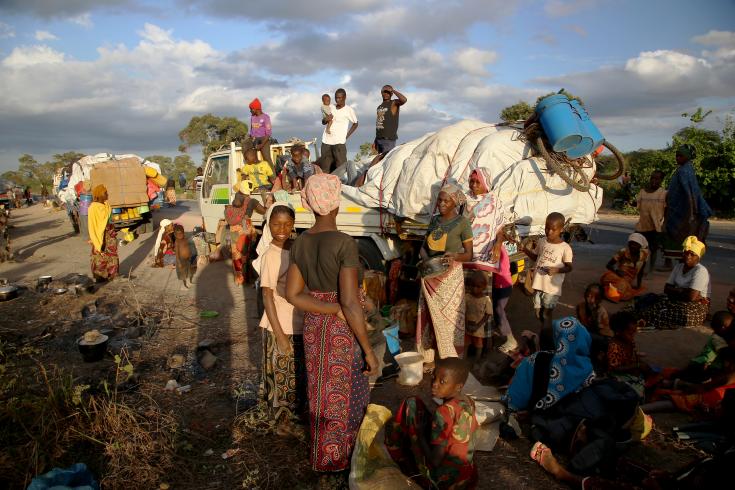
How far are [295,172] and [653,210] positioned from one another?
571 centimetres

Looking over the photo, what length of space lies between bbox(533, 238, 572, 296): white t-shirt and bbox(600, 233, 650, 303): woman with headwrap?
193 cm

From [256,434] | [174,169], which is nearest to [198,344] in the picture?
[256,434]

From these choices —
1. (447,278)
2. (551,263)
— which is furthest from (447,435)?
(551,263)

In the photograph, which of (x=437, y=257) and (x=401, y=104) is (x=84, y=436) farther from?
(x=401, y=104)

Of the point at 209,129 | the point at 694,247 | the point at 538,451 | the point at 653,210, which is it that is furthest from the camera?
the point at 209,129

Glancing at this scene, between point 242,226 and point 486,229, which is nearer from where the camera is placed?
point 486,229

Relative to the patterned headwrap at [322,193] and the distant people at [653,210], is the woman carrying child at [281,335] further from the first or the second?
the distant people at [653,210]

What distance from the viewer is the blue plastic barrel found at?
183 inches

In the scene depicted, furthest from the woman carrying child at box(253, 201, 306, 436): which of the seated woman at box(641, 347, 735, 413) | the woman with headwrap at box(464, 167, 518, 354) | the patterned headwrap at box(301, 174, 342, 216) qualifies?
the seated woman at box(641, 347, 735, 413)

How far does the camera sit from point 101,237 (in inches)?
306

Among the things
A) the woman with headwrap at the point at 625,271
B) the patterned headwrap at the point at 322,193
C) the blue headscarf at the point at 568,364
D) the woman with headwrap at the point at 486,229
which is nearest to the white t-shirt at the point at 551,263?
the woman with headwrap at the point at 486,229

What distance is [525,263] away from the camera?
5.39m

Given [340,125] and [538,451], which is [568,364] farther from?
[340,125]

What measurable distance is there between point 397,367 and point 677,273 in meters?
3.44
